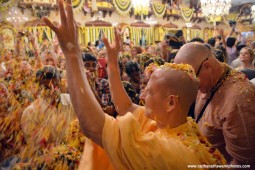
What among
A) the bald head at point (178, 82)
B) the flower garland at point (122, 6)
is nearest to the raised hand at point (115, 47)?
the bald head at point (178, 82)

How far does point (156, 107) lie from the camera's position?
3.66 ft

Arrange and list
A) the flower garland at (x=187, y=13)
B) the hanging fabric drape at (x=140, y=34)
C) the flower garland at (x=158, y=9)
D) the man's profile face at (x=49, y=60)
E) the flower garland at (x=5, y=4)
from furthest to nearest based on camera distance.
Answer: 1. the flower garland at (x=187, y=13)
2. the hanging fabric drape at (x=140, y=34)
3. the flower garland at (x=158, y=9)
4. the man's profile face at (x=49, y=60)
5. the flower garland at (x=5, y=4)

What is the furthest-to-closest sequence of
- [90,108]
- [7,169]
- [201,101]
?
[201,101] < [7,169] < [90,108]

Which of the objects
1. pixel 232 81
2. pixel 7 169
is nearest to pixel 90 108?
pixel 7 169

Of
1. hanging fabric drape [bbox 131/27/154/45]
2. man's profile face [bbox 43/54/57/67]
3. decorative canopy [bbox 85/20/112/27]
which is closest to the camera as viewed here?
man's profile face [bbox 43/54/57/67]

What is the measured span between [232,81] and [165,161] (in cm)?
100

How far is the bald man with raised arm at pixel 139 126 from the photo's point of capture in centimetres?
87

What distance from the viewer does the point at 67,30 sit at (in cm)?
87

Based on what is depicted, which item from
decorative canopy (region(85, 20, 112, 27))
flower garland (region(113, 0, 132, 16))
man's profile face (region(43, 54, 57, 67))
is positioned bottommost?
man's profile face (region(43, 54, 57, 67))

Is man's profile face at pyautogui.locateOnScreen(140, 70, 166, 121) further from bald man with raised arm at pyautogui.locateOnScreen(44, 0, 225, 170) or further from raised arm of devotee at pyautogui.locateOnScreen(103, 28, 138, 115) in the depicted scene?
raised arm of devotee at pyautogui.locateOnScreen(103, 28, 138, 115)

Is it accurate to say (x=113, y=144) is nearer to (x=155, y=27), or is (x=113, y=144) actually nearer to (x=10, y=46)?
(x=10, y=46)

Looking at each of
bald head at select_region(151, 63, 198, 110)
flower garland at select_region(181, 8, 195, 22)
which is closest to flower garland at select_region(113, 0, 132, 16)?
flower garland at select_region(181, 8, 195, 22)

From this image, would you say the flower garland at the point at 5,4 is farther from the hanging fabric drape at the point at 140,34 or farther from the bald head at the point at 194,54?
the hanging fabric drape at the point at 140,34

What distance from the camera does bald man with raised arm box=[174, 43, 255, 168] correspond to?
159 cm
